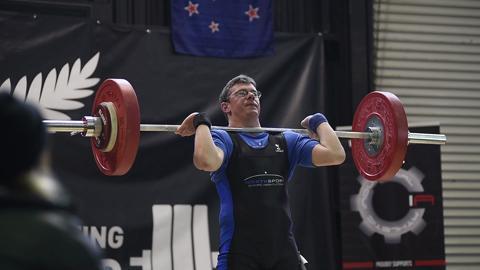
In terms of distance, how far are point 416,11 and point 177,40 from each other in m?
2.00

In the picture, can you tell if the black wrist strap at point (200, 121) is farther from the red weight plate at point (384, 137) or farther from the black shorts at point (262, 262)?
the red weight plate at point (384, 137)

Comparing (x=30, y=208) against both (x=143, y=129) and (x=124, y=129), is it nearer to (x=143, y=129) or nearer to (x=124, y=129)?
(x=124, y=129)

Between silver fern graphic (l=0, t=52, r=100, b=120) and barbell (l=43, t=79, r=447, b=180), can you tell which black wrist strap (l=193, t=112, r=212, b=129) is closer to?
barbell (l=43, t=79, r=447, b=180)

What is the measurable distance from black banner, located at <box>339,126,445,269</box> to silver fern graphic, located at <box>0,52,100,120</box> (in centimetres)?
192

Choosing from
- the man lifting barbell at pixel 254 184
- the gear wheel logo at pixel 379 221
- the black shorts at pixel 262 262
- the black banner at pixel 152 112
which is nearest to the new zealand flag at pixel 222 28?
the black banner at pixel 152 112

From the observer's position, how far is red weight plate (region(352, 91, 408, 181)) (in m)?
4.49

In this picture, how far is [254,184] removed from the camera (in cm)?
397

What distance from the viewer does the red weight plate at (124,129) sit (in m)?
4.00

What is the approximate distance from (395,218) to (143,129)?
2.57 m

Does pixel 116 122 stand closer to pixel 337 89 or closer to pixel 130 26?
pixel 130 26

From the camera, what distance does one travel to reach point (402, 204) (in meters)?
6.09

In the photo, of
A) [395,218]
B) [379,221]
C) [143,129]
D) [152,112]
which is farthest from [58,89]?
[395,218]

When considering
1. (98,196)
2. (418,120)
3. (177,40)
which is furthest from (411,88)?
(98,196)

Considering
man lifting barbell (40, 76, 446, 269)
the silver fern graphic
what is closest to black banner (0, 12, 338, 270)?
the silver fern graphic
